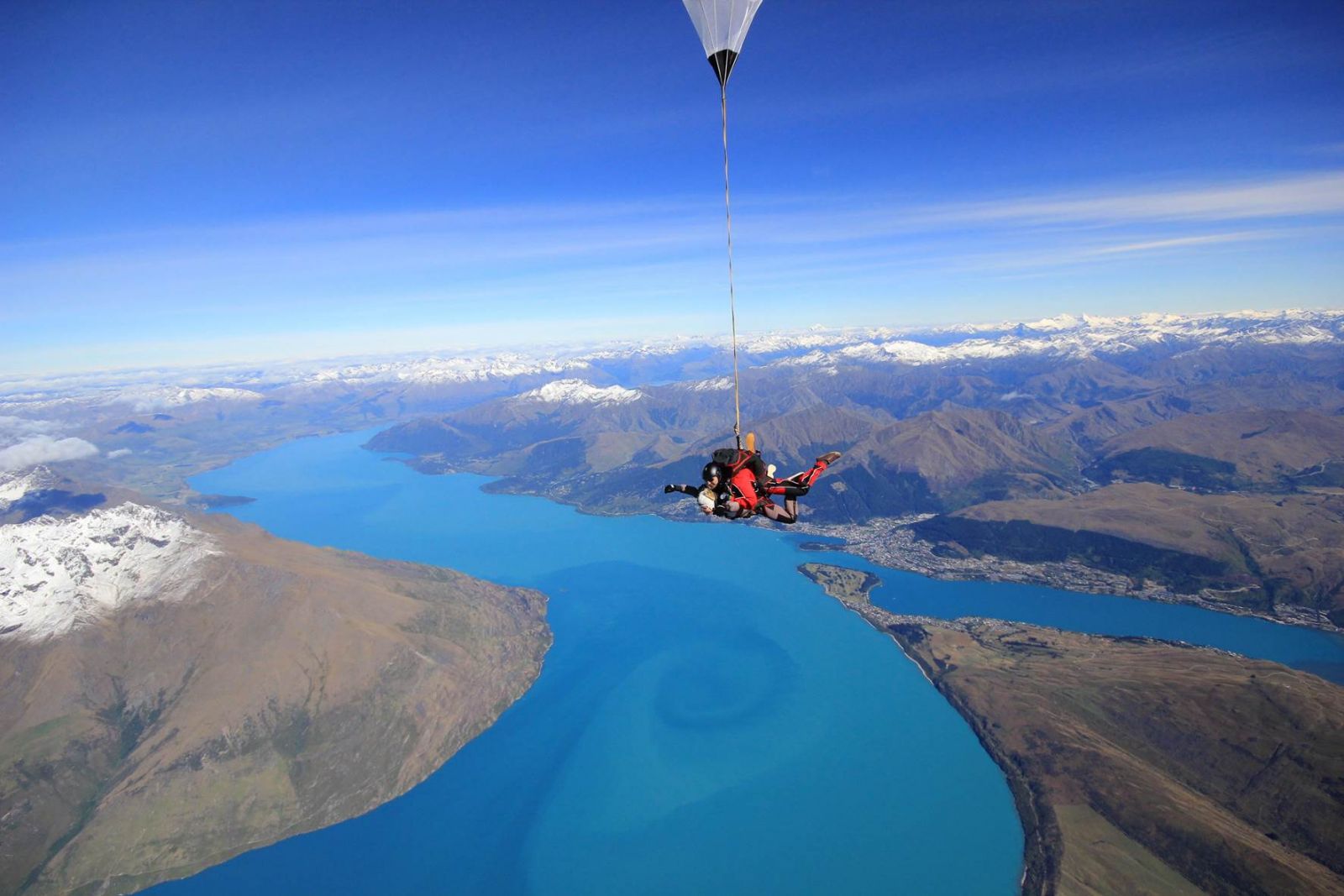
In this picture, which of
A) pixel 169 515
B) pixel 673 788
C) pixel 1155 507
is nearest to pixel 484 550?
pixel 169 515

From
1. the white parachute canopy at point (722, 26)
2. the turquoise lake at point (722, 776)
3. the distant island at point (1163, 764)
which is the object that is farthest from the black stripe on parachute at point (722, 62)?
the distant island at point (1163, 764)

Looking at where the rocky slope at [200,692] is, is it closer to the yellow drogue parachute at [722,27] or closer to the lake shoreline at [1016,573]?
the lake shoreline at [1016,573]

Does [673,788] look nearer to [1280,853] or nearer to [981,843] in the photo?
[981,843]

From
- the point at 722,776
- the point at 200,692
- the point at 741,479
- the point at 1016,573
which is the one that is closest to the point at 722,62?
the point at 741,479

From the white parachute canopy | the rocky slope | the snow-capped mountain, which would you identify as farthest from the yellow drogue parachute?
the snow-capped mountain

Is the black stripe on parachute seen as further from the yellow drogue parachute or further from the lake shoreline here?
the lake shoreline

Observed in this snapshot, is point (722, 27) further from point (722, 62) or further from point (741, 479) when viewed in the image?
point (741, 479)
